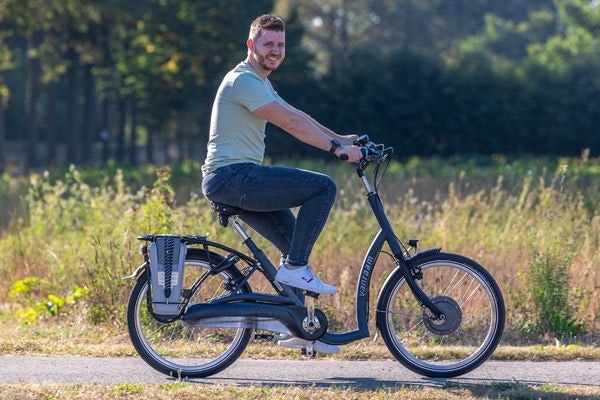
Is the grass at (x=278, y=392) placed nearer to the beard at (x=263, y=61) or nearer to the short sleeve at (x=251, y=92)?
the short sleeve at (x=251, y=92)

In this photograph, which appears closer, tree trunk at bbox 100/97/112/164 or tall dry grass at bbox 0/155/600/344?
tall dry grass at bbox 0/155/600/344

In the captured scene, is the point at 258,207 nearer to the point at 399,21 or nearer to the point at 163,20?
the point at 163,20

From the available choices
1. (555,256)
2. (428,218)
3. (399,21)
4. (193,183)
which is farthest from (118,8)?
(399,21)

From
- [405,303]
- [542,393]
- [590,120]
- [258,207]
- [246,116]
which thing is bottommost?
[542,393]

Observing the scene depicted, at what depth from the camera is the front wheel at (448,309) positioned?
7.07 metres

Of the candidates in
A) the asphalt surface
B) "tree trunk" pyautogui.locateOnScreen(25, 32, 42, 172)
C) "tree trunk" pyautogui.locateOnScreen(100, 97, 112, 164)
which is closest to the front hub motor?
the asphalt surface

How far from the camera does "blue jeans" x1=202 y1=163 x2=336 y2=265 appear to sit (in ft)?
22.4

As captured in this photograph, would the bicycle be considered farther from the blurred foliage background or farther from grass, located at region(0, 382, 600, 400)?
the blurred foliage background

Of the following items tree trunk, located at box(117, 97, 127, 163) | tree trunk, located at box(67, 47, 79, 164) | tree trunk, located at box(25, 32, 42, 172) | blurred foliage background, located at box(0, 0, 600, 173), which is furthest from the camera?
tree trunk, located at box(117, 97, 127, 163)

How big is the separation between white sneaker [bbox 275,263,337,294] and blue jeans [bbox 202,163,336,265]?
58mm

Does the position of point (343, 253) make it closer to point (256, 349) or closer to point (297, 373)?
point (256, 349)

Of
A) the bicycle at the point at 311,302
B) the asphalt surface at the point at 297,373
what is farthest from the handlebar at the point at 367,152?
the asphalt surface at the point at 297,373

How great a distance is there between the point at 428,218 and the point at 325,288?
231 inches

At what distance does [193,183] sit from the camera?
21.8m
